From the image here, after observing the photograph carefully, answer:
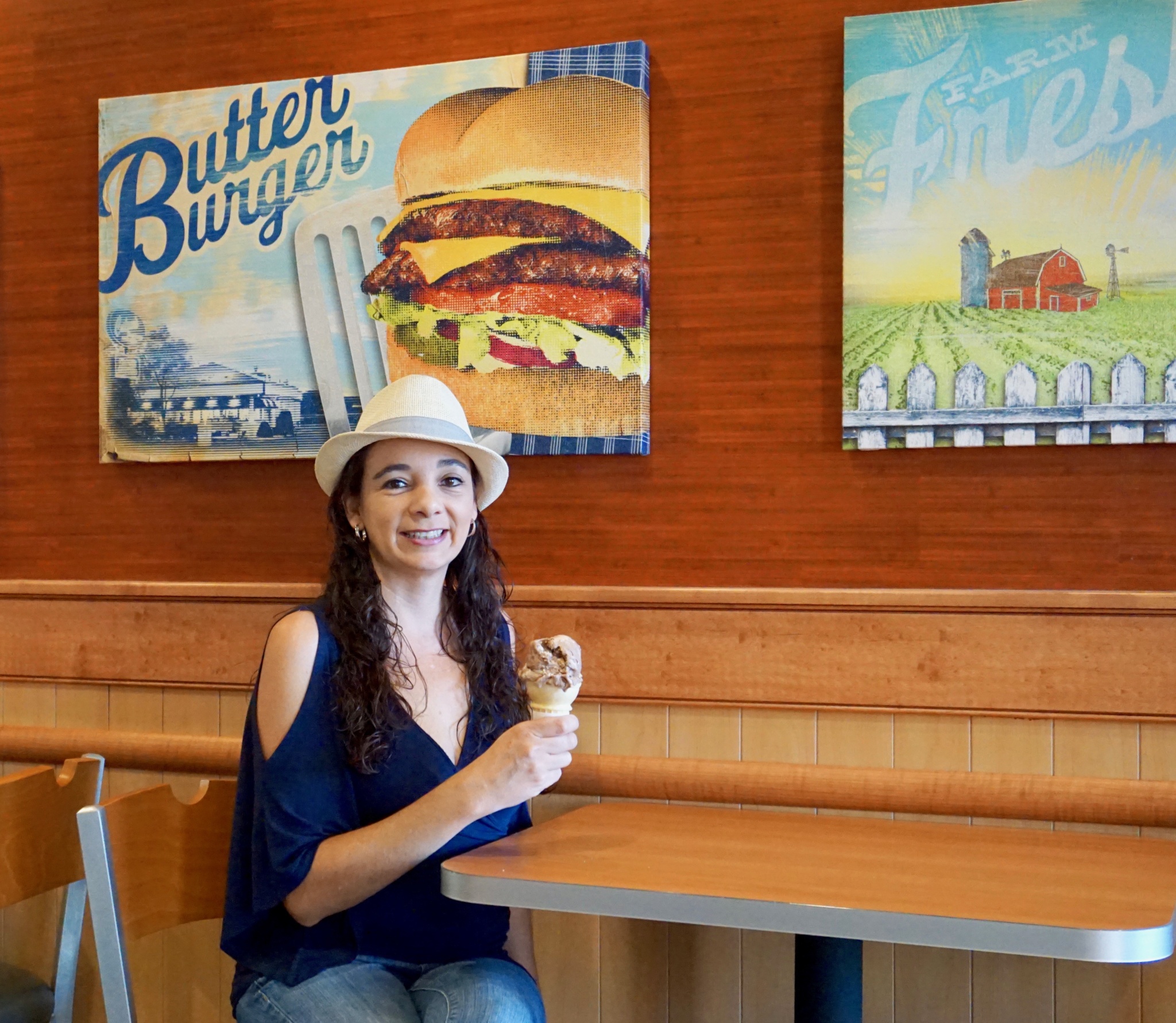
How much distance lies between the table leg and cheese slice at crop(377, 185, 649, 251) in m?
1.34

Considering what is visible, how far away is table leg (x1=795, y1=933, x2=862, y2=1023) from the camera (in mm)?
1712

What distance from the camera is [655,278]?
2.39 metres

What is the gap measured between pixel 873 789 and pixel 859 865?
1.83ft

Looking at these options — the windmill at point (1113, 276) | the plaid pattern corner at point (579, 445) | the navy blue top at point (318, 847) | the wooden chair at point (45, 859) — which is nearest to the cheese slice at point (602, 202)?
the plaid pattern corner at point (579, 445)

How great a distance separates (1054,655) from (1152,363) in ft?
1.80

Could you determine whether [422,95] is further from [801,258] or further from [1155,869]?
[1155,869]

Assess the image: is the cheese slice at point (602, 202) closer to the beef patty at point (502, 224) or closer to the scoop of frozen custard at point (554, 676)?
the beef patty at point (502, 224)

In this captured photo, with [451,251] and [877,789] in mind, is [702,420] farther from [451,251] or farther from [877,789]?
[877,789]

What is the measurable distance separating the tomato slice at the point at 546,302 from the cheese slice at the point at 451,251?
40mm

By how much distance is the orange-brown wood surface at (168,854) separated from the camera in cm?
185

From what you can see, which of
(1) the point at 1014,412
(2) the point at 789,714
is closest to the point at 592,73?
(1) the point at 1014,412

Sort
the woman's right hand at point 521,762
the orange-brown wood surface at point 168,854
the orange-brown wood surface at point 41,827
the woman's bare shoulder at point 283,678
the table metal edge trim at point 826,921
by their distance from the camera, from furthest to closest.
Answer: the orange-brown wood surface at point 41,827 < the orange-brown wood surface at point 168,854 < the woman's bare shoulder at point 283,678 < the woman's right hand at point 521,762 < the table metal edge trim at point 826,921

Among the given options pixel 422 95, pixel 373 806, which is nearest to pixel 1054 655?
pixel 373 806

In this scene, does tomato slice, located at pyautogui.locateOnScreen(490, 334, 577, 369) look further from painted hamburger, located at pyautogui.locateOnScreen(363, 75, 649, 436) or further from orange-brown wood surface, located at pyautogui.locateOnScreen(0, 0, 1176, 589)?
orange-brown wood surface, located at pyautogui.locateOnScreen(0, 0, 1176, 589)
